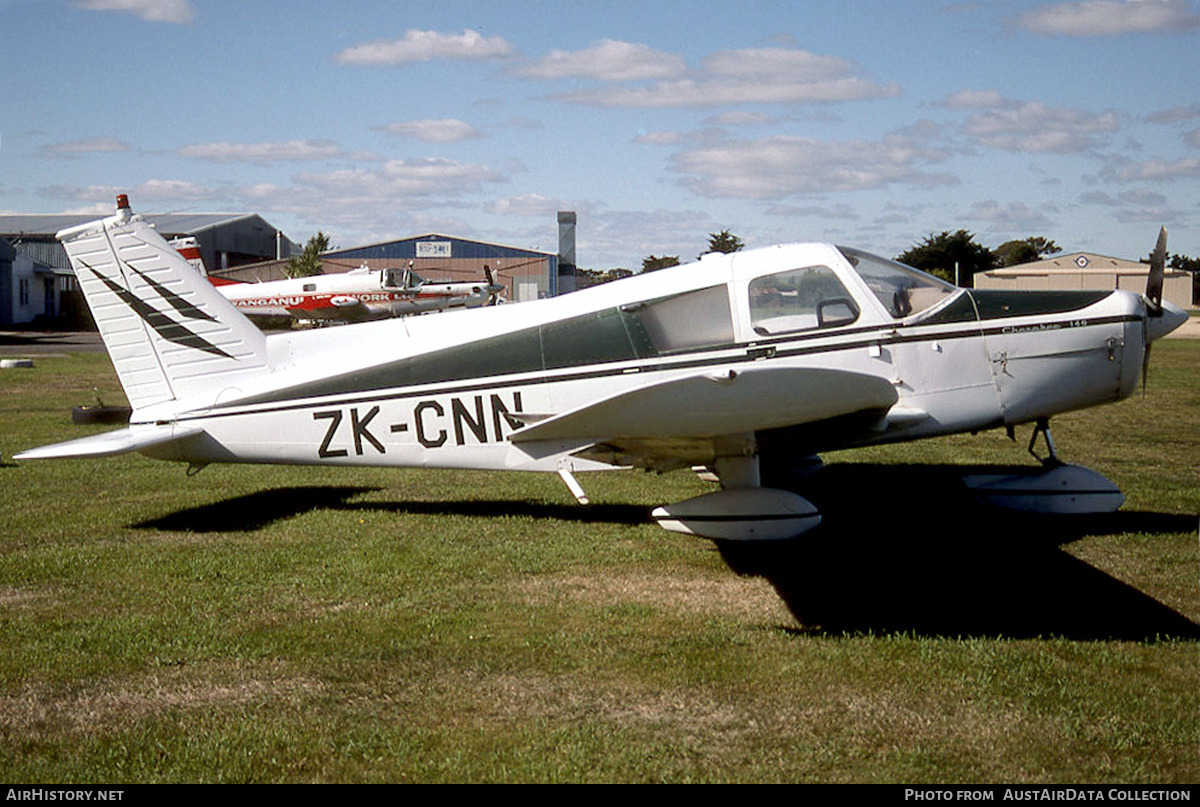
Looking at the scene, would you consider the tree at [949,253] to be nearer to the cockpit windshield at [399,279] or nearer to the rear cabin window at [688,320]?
the cockpit windshield at [399,279]

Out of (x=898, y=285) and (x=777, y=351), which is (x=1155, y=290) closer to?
(x=898, y=285)

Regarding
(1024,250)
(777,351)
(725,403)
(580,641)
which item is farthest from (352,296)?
(1024,250)

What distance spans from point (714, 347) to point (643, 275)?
84cm

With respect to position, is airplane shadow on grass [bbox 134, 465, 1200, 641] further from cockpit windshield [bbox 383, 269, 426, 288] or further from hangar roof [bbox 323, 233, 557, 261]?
hangar roof [bbox 323, 233, 557, 261]

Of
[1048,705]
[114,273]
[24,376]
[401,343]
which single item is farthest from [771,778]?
[24,376]

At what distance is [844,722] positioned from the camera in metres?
4.33

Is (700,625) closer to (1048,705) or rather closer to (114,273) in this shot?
(1048,705)

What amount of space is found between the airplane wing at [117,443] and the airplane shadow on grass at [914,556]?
2.49 ft

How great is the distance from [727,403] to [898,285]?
230 centimetres

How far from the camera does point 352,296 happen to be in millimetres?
38969

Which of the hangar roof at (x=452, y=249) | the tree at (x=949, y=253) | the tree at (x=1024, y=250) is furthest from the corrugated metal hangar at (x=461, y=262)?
the tree at (x=1024, y=250)

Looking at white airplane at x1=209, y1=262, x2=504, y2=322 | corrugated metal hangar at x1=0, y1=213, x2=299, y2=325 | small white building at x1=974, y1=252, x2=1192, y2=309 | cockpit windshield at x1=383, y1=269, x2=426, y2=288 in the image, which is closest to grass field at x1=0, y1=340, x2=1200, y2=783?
white airplane at x1=209, y1=262, x2=504, y2=322

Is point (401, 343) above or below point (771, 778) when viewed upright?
above

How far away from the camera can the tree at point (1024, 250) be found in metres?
101
